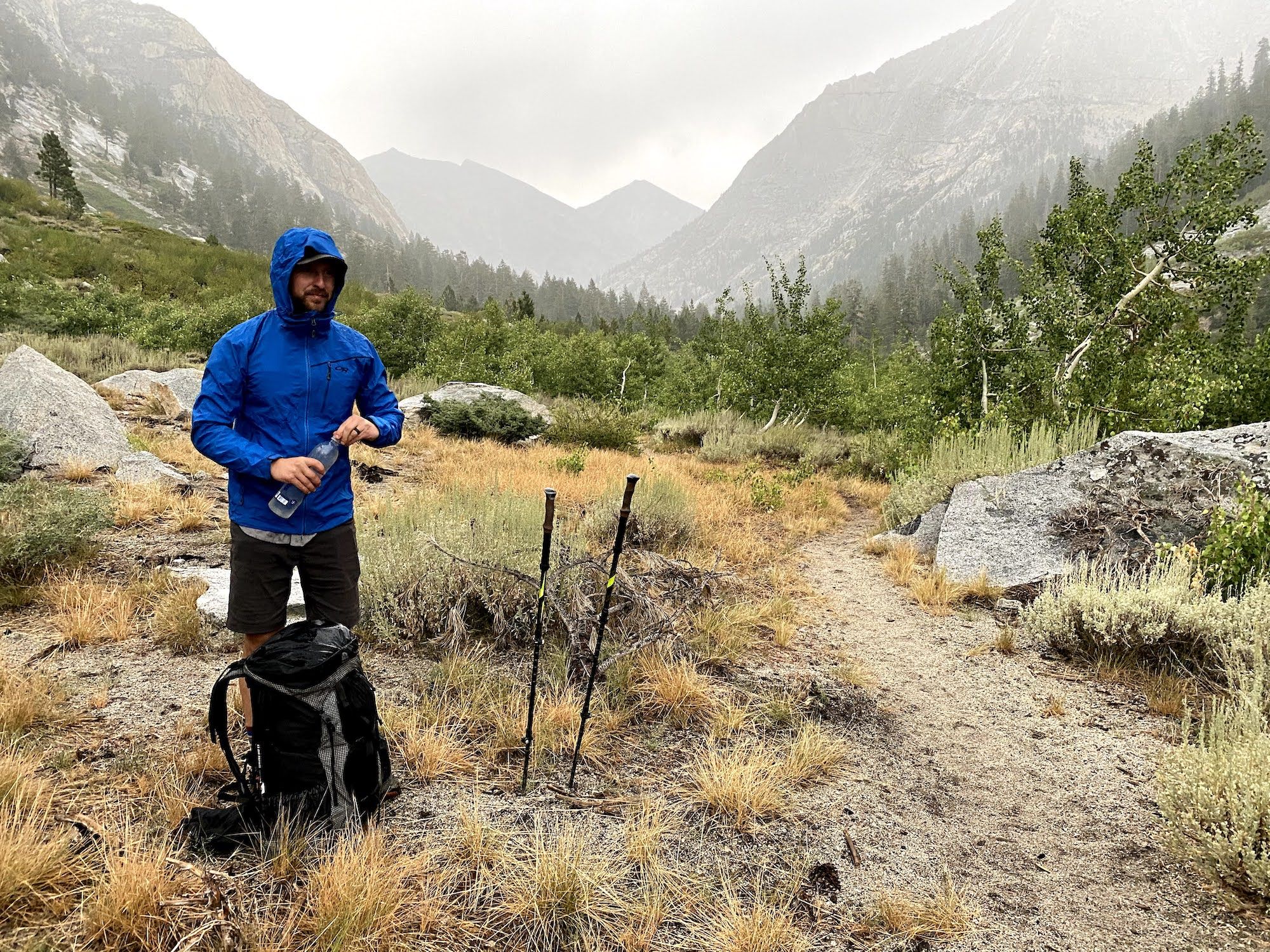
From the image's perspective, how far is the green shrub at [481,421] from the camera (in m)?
13.5

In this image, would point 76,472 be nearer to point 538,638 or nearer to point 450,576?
point 450,576

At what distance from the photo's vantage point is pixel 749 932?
1969 mm

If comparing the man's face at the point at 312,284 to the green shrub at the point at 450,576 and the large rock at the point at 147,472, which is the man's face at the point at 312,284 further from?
the large rock at the point at 147,472

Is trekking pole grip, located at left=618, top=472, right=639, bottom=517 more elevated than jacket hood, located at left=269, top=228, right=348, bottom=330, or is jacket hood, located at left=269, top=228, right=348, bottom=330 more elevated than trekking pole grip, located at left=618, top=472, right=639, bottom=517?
jacket hood, located at left=269, top=228, right=348, bottom=330

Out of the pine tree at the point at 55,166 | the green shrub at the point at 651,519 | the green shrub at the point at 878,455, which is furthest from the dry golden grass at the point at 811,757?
the pine tree at the point at 55,166

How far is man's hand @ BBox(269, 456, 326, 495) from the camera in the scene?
2.28 m

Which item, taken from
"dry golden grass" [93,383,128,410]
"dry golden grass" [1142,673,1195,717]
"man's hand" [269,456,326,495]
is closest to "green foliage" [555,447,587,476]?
"man's hand" [269,456,326,495]

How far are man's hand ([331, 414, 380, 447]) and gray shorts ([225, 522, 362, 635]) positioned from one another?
1.40 ft

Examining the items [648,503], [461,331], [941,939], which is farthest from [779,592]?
[461,331]

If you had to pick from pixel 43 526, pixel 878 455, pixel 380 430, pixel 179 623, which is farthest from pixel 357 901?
pixel 878 455

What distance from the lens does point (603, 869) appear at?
7.19 feet

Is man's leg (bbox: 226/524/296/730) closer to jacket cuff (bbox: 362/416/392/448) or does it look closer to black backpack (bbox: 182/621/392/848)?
black backpack (bbox: 182/621/392/848)

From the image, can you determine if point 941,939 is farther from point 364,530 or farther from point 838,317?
point 838,317

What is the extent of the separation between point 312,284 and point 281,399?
508 mm
